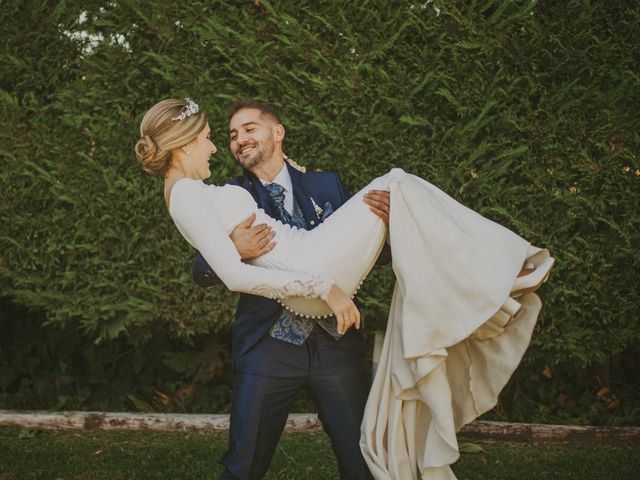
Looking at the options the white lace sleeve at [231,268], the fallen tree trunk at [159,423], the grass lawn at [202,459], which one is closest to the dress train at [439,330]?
the white lace sleeve at [231,268]

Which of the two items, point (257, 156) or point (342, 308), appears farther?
point (257, 156)

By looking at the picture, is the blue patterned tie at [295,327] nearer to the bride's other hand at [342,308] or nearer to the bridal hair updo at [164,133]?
the bride's other hand at [342,308]

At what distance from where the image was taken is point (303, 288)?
8.58 feet

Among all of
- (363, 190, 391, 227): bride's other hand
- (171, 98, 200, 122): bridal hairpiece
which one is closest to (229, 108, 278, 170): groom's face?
(171, 98, 200, 122): bridal hairpiece

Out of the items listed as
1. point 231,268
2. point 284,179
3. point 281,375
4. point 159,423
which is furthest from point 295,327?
point 159,423

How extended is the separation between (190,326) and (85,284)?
79 cm

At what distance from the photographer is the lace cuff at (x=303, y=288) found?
2.61m

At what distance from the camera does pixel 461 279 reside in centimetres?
262

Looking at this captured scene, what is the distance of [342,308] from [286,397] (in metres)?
0.52

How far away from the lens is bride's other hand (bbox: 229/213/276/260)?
2.72m

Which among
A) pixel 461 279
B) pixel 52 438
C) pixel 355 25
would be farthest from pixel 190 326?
pixel 461 279

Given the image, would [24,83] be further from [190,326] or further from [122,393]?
[122,393]

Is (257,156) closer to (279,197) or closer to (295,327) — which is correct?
(279,197)

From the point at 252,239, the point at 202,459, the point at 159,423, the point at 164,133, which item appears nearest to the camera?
the point at 252,239
